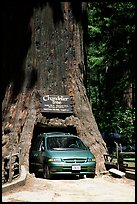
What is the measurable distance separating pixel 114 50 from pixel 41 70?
11.6 m

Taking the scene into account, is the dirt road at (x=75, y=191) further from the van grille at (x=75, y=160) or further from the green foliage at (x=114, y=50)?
the green foliage at (x=114, y=50)

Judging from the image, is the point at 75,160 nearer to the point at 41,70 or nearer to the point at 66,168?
the point at 66,168

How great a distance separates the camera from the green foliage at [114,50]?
26.4 m

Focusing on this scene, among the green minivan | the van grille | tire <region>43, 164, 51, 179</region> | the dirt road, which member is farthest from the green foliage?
the dirt road

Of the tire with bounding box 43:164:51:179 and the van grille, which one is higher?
the van grille

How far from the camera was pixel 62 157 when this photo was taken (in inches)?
555

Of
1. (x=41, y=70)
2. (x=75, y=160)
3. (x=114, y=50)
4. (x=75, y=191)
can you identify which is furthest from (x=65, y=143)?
(x=114, y=50)

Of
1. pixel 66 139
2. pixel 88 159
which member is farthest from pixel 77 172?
pixel 66 139

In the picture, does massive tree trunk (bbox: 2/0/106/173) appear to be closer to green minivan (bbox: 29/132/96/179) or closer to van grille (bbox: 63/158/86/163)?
green minivan (bbox: 29/132/96/179)

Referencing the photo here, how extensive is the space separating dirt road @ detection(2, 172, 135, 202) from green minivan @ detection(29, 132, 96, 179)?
0.52 meters

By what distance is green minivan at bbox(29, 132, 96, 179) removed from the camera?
14.0 metres

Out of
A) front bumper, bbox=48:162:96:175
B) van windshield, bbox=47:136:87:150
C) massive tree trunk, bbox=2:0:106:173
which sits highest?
massive tree trunk, bbox=2:0:106:173

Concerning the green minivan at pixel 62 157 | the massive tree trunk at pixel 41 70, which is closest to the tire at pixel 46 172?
the green minivan at pixel 62 157

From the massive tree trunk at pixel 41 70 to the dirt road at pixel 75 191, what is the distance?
2.79 metres
